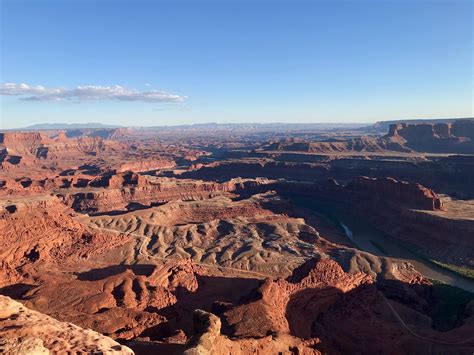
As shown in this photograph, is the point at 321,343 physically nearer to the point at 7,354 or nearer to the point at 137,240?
the point at 7,354

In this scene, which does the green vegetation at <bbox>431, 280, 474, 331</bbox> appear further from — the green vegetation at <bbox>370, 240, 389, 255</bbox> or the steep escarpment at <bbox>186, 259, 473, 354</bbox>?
the green vegetation at <bbox>370, 240, 389, 255</bbox>

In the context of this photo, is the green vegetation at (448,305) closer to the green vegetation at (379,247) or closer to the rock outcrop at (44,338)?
the green vegetation at (379,247)

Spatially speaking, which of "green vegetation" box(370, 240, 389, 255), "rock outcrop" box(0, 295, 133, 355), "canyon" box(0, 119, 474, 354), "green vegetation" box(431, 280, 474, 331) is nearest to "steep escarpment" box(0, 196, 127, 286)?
"canyon" box(0, 119, 474, 354)

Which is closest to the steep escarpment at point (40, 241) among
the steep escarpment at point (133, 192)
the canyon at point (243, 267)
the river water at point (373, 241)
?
the canyon at point (243, 267)

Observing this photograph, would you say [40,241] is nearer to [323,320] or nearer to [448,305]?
[323,320]

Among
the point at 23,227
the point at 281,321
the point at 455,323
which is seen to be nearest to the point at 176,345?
the point at 281,321

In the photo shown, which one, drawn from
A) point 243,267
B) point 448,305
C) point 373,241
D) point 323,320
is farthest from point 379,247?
point 323,320
